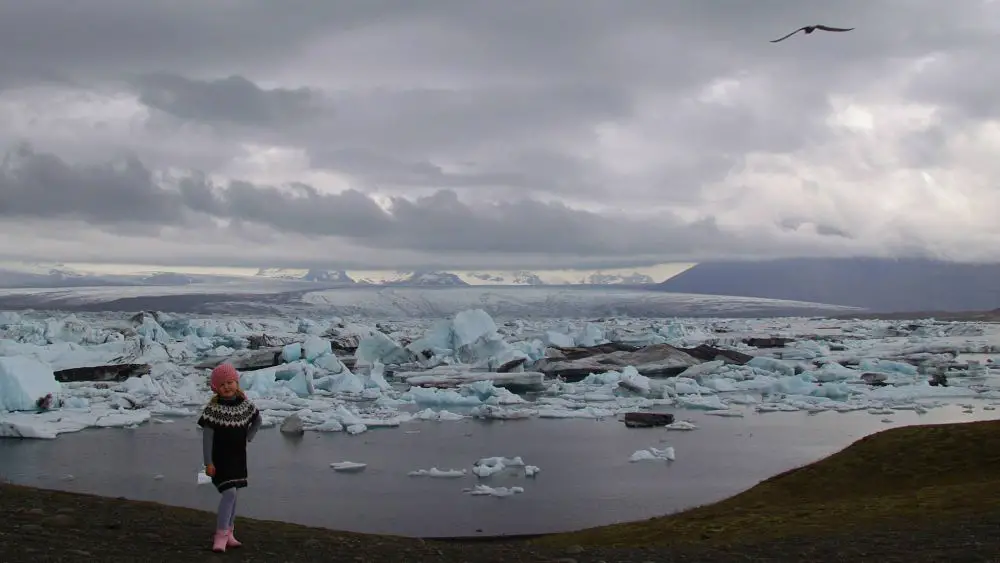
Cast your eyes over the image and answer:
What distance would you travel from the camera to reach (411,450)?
60.4 feet

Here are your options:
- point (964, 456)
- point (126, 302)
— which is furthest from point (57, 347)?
point (126, 302)

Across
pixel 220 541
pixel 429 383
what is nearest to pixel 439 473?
pixel 220 541

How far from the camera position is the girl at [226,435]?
6.00 metres

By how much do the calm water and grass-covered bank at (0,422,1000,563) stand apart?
6.25 feet

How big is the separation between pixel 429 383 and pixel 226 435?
82.1 feet

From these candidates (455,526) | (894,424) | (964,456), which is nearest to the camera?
(455,526)

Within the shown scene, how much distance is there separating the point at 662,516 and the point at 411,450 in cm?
717

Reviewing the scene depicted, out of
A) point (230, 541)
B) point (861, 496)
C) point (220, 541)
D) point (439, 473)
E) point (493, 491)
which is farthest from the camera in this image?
point (439, 473)

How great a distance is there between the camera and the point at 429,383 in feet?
102

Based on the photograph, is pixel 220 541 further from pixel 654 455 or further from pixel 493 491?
pixel 654 455

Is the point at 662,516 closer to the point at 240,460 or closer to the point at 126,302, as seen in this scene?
the point at 240,460

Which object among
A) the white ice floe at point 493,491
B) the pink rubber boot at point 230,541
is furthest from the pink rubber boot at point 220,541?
the white ice floe at point 493,491

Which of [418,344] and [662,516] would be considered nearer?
[662,516]

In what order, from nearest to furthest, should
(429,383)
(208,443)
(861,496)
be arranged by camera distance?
(208,443) → (861,496) → (429,383)
